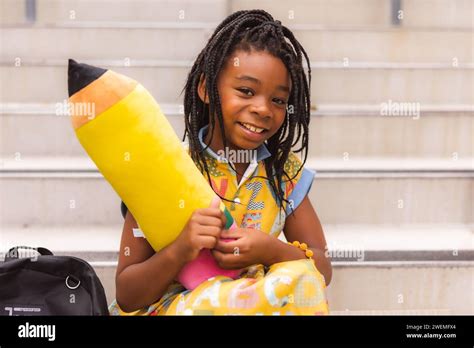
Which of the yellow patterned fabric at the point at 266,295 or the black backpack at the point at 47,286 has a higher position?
the yellow patterned fabric at the point at 266,295

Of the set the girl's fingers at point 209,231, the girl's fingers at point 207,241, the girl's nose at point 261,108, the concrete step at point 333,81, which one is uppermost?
the girl's nose at point 261,108

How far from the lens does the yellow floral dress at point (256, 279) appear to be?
38.8 inches

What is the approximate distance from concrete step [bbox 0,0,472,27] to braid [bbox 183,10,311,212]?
1.75 m

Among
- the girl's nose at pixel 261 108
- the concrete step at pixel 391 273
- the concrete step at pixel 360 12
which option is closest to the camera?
the girl's nose at pixel 261 108

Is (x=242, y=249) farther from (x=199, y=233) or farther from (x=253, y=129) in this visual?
(x=253, y=129)

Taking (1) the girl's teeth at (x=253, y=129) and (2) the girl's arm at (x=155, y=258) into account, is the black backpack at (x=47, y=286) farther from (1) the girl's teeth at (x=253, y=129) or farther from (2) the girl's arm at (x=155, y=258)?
(1) the girl's teeth at (x=253, y=129)

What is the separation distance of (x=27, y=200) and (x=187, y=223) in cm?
100

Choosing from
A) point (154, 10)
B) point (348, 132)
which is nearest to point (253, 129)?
point (348, 132)

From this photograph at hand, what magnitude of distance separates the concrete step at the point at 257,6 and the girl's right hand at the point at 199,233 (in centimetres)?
201

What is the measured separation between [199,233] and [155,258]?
10cm

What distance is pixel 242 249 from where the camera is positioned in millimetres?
1063

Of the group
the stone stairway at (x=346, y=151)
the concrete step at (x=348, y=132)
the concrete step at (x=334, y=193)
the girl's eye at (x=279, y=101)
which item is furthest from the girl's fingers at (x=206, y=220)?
the concrete step at (x=348, y=132)

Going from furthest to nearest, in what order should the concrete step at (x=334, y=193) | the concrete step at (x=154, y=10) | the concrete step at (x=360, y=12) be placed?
the concrete step at (x=360, y=12), the concrete step at (x=154, y=10), the concrete step at (x=334, y=193)
